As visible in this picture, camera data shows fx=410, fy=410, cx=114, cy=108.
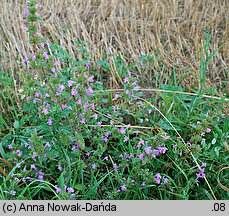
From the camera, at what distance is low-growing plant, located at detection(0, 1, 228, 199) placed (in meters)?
1.75

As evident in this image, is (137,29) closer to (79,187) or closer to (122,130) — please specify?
(122,130)

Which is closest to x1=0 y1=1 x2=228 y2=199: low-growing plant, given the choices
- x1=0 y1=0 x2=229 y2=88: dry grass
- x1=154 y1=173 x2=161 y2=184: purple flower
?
x1=154 y1=173 x2=161 y2=184: purple flower

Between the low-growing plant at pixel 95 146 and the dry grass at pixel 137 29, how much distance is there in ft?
1.71

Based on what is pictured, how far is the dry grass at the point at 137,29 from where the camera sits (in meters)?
2.68

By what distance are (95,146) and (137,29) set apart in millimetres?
1319

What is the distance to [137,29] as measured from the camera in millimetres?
3016

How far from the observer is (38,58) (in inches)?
68.4

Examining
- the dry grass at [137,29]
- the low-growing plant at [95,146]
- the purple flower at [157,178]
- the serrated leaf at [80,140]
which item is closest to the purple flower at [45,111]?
the low-growing plant at [95,146]

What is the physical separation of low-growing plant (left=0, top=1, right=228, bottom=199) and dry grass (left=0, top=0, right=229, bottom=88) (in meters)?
0.52

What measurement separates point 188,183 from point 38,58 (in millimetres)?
846

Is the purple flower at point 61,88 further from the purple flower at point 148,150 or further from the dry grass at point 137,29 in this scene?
the dry grass at point 137,29

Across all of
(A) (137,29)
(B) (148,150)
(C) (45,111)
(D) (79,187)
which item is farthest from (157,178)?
(A) (137,29)
